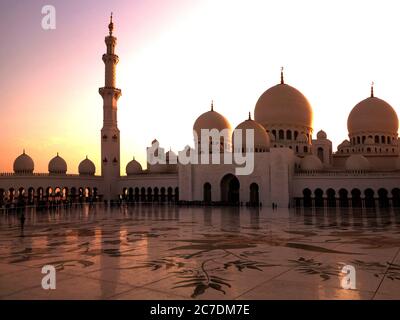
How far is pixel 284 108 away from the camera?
3688 cm

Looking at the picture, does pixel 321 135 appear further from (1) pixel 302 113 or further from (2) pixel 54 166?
(2) pixel 54 166

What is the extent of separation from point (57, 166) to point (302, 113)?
25808 mm

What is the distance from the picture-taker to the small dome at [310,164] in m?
33.1

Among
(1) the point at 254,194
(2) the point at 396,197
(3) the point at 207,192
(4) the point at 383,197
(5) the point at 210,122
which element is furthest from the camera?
(5) the point at 210,122

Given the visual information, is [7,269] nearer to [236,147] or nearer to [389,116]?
[236,147]

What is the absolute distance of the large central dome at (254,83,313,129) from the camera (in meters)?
36.9

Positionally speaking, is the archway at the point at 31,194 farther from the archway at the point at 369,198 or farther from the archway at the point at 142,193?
the archway at the point at 369,198

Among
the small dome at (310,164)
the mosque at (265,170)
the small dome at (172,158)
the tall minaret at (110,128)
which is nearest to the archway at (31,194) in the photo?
the mosque at (265,170)

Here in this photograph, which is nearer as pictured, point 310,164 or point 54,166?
point 310,164

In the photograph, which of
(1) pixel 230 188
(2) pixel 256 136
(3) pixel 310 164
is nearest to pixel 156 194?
(1) pixel 230 188

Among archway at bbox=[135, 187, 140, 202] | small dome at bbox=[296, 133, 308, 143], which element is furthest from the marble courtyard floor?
archway at bbox=[135, 187, 140, 202]

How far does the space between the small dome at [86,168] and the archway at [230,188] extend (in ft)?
51.9

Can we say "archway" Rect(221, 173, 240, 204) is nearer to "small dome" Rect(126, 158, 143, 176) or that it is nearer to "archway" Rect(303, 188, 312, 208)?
"archway" Rect(303, 188, 312, 208)
